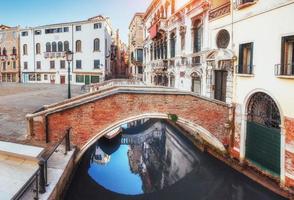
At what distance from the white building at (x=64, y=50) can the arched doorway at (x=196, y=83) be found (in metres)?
21.3

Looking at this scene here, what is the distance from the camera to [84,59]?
3356 cm

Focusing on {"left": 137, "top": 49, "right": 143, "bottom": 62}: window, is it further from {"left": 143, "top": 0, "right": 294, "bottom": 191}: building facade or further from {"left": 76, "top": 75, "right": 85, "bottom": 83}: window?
{"left": 143, "top": 0, "right": 294, "bottom": 191}: building facade

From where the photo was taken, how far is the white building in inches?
1287

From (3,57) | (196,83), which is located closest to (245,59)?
(196,83)

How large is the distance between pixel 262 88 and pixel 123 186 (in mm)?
5626

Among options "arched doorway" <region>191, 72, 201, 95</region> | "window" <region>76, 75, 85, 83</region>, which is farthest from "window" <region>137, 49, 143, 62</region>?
"arched doorway" <region>191, 72, 201, 95</region>

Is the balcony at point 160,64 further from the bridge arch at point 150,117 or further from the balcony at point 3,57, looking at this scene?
the balcony at point 3,57

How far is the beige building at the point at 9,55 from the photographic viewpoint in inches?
1516

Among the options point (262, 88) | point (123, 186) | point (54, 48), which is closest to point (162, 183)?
point (123, 186)

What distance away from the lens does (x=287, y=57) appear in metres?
6.91

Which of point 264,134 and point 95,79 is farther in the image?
point 95,79

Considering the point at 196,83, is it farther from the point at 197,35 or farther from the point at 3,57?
the point at 3,57

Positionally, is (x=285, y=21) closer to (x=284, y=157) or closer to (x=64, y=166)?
(x=284, y=157)

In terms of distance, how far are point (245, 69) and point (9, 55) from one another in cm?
3946
